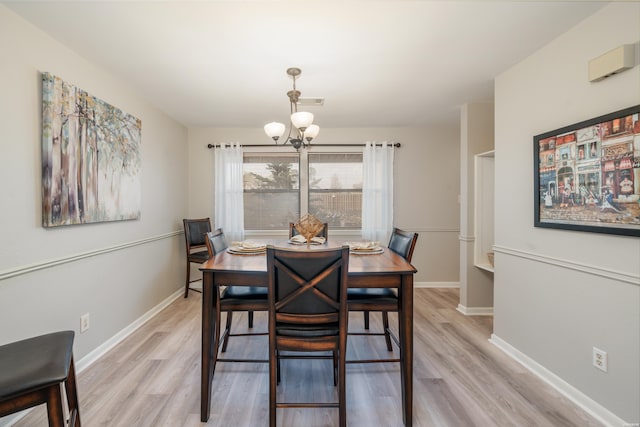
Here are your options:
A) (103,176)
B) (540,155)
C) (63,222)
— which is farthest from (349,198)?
(63,222)

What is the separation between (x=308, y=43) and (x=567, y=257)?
219cm

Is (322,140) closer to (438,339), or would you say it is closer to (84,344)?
(438,339)

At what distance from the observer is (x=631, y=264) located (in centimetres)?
156

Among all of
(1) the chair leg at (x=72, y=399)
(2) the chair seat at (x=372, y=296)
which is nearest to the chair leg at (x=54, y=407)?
(1) the chair leg at (x=72, y=399)

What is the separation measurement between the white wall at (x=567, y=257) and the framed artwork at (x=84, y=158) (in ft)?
10.7

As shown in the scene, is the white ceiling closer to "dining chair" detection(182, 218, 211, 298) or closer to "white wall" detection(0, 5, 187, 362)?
"white wall" detection(0, 5, 187, 362)

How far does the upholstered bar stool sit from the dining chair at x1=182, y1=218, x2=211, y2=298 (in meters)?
Result: 2.40

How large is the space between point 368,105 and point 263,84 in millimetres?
1209

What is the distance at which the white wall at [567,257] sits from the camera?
5.22 feet

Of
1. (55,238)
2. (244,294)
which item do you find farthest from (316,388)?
(55,238)

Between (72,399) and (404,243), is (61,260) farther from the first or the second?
(404,243)

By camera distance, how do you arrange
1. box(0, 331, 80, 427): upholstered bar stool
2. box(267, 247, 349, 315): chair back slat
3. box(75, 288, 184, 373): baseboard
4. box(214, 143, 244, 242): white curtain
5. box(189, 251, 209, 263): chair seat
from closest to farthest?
box(0, 331, 80, 427): upholstered bar stool
box(267, 247, 349, 315): chair back slat
box(75, 288, 184, 373): baseboard
box(189, 251, 209, 263): chair seat
box(214, 143, 244, 242): white curtain

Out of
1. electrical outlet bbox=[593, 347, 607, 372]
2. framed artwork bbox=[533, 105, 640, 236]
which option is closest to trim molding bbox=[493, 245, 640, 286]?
framed artwork bbox=[533, 105, 640, 236]

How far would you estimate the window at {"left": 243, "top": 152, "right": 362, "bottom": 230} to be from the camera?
14.3 ft
